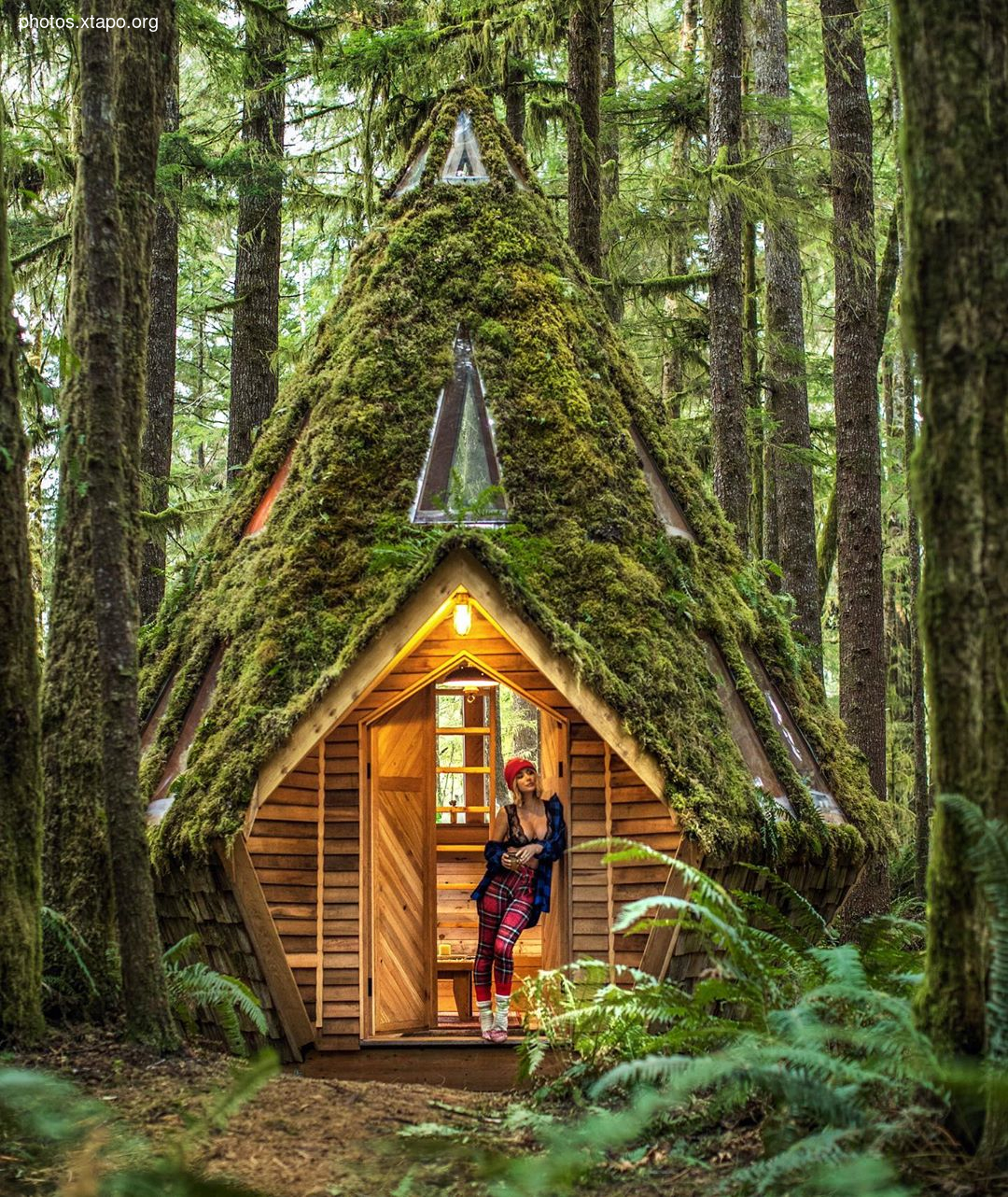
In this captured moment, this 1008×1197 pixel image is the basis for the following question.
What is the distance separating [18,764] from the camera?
500 centimetres

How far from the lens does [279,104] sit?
49.2ft

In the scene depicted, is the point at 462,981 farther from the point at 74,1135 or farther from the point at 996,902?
the point at 996,902

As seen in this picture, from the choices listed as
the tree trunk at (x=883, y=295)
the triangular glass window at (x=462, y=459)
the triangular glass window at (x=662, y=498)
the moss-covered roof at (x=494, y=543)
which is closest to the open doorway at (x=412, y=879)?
the moss-covered roof at (x=494, y=543)

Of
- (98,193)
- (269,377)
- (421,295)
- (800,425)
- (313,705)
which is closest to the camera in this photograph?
(98,193)

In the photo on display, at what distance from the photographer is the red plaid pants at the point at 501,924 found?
830 cm

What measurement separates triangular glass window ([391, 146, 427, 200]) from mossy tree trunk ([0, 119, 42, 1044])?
581cm

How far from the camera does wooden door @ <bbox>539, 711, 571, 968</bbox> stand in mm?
8555

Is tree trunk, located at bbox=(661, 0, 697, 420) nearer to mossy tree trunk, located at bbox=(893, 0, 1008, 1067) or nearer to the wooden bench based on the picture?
the wooden bench

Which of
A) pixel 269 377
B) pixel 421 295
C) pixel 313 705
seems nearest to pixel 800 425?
pixel 269 377

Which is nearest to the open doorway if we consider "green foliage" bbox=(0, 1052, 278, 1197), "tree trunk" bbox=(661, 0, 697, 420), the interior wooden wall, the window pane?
the interior wooden wall

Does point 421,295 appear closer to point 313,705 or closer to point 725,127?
point 313,705

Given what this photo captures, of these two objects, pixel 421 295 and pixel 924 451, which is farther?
pixel 421 295

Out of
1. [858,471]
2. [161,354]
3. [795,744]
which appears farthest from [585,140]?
[795,744]

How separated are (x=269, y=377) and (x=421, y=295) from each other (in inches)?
213
